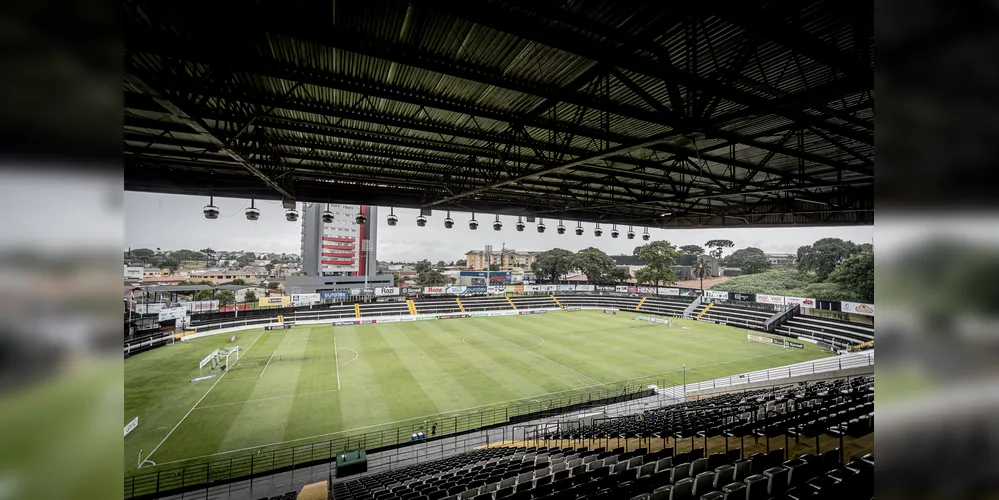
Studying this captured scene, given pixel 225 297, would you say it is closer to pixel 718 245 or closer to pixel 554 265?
pixel 554 265

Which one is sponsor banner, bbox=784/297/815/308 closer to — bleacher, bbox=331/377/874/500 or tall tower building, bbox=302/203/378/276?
bleacher, bbox=331/377/874/500

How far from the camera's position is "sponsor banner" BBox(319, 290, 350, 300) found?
43750mm

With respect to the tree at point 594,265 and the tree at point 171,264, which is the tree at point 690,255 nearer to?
the tree at point 594,265

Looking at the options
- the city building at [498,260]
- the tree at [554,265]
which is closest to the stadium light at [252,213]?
the tree at [554,265]

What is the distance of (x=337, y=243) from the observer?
73750mm

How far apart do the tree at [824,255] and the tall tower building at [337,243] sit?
209 ft

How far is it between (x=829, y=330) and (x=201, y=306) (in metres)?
51.8

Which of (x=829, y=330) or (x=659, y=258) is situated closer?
(x=829, y=330)

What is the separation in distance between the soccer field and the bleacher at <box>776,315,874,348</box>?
260 centimetres

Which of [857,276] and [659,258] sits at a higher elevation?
[659,258]

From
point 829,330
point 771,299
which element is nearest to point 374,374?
point 829,330
